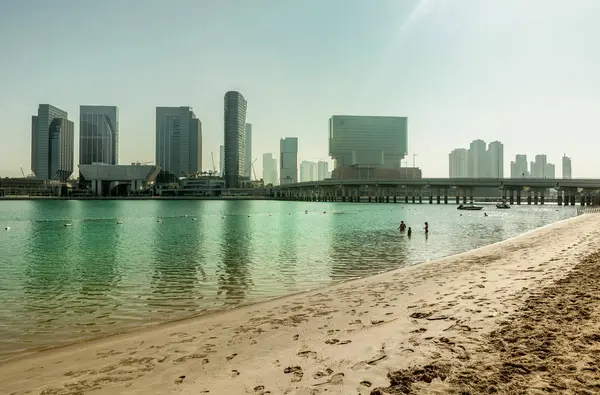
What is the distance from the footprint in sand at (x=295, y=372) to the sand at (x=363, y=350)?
20 mm

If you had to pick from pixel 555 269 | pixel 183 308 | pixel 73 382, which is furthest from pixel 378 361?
pixel 555 269

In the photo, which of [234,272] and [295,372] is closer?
[295,372]

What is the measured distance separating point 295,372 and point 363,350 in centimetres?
172

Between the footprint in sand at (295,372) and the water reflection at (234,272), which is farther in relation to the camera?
the water reflection at (234,272)

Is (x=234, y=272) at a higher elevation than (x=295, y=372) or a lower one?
lower

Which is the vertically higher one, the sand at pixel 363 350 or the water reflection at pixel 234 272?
the sand at pixel 363 350

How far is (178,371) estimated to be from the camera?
782 cm

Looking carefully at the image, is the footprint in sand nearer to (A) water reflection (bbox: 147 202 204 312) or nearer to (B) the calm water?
(B) the calm water

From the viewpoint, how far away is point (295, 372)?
728cm

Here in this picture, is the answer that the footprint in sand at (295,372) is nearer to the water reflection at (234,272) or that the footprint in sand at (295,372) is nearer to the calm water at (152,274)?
the calm water at (152,274)

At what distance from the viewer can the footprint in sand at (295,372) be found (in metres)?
6.98

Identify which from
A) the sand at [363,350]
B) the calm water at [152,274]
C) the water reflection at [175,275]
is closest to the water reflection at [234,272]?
the calm water at [152,274]

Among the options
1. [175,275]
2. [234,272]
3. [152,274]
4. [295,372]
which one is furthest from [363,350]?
[152,274]

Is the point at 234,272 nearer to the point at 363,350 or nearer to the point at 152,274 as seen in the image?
the point at 152,274
